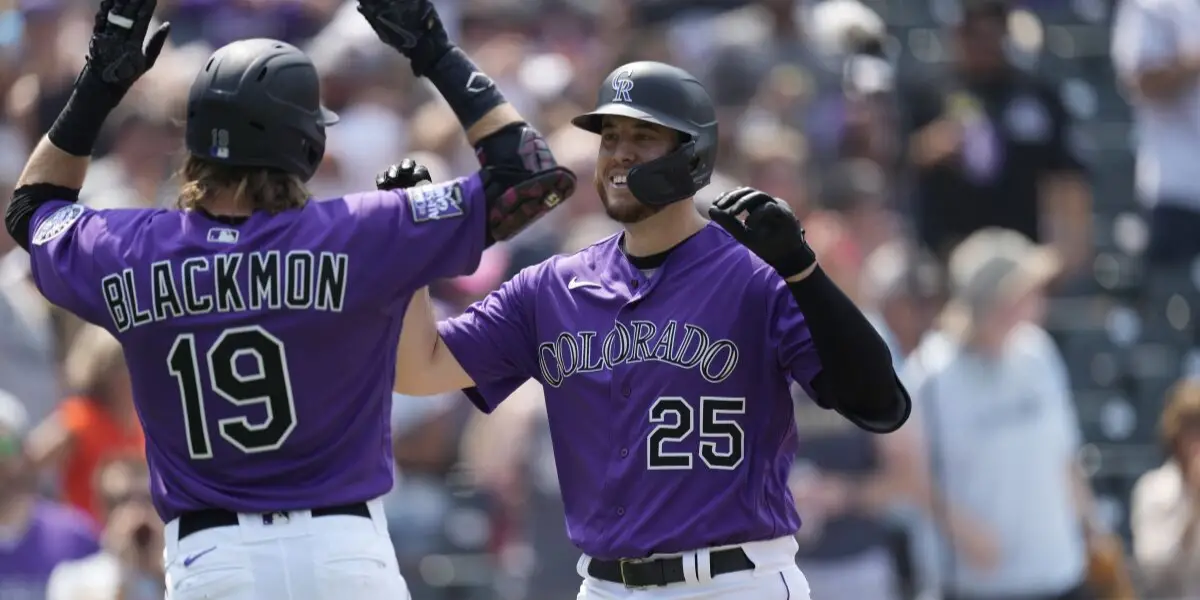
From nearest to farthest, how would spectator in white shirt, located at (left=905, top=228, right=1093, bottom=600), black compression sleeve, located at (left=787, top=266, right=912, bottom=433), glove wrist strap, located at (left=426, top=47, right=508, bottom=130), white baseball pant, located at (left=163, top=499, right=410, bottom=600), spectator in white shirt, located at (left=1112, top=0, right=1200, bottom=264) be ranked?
1. white baseball pant, located at (left=163, top=499, right=410, bottom=600)
2. black compression sleeve, located at (left=787, top=266, right=912, bottom=433)
3. glove wrist strap, located at (left=426, top=47, right=508, bottom=130)
4. spectator in white shirt, located at (left=905, top=228, right=1093, bottom=600)
5. spectator in white shirt, located at (left=1112, top=0, right=1200, bottom=264)

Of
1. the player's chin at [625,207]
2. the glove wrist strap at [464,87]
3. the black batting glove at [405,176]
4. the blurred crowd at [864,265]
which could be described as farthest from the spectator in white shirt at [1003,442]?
the glove wrist strap at [464,87]

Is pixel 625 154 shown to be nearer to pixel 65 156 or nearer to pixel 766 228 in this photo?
pixel 766 228

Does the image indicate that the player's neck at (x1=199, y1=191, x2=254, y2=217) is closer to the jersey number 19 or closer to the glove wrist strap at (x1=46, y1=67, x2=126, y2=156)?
the jersey number 19

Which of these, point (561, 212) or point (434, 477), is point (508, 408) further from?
point (561, 212)

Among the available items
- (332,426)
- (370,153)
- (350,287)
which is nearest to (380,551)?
(332,426)

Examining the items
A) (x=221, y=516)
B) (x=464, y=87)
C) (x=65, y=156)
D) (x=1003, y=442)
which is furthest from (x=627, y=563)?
(x=1003, y=442)

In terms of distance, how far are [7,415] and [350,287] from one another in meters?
3.11

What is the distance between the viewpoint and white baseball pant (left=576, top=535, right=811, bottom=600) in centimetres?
477

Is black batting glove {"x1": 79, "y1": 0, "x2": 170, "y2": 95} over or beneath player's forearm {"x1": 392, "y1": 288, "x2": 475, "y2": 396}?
over

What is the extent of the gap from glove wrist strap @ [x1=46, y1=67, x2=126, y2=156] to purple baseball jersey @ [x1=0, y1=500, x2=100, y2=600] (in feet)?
9.29

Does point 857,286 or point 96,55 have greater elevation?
point 96,55

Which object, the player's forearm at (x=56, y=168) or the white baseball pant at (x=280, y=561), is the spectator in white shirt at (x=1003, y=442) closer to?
the white baseball pant at (x=280, y=561)

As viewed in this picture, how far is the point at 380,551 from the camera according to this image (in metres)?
4.64

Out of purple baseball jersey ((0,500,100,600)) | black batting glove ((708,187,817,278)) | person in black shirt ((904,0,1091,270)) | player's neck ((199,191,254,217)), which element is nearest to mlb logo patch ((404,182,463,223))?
player's neck ((199,191,254,217))
